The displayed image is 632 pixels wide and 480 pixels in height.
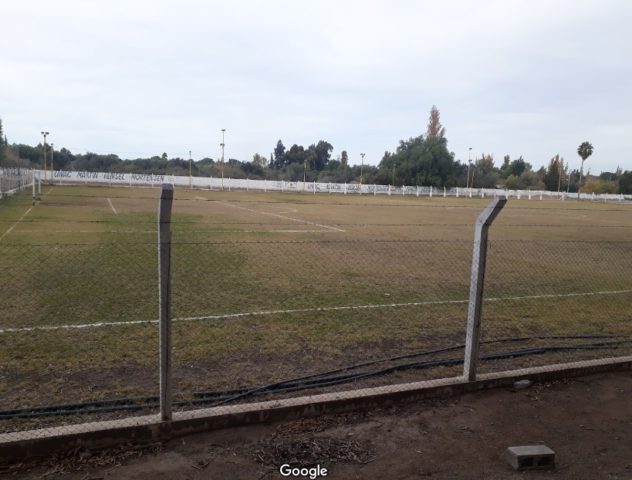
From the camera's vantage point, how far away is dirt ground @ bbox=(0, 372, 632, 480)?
3350mm

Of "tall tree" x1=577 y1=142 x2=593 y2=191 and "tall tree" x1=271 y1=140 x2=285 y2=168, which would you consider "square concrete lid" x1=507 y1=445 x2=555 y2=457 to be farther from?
"tall tree" x1=271 y1=140 x2=285 y2=168

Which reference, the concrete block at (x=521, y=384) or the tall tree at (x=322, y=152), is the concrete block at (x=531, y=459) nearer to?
the concrete block at (x=521, y=384)

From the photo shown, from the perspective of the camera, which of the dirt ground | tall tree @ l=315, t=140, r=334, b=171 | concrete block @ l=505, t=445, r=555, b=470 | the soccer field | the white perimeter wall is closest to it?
the dirt ground

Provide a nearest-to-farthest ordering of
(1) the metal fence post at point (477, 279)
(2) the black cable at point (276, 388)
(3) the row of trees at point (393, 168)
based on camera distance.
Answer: (2) the black cable at point (276, 388) < (1) the metal fence post at point (477, 279) < (3) the row of trees at point (393, 168)

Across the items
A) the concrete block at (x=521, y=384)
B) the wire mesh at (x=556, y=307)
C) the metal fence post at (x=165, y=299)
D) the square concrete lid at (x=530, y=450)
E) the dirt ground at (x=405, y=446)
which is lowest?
the wire mesh at (x=556, y=307)

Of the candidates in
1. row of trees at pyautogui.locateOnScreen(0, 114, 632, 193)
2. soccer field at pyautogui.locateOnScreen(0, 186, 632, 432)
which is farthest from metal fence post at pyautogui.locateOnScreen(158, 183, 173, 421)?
row of trees at pyautogui.locateOnScreen(0, 114, 632, 193)

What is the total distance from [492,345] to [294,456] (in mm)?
3623

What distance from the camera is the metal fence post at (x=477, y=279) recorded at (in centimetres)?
448

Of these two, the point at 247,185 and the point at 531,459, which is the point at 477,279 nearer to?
the point at 531,459

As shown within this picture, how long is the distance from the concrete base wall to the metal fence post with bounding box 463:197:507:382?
21 centimetres

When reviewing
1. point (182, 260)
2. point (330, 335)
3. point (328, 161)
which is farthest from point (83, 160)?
point (330, 335)

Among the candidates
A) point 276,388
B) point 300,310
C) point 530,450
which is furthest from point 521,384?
point 300,310

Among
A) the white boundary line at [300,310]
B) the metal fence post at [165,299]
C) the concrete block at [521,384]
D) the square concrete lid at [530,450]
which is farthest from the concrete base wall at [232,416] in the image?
the white boundary line at [300,310]

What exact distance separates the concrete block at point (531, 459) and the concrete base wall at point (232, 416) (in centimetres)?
109
